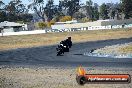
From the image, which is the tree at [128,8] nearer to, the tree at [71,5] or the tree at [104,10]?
the tree at [104,10]

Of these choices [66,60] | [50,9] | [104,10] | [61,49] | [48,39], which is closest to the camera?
[66,60]

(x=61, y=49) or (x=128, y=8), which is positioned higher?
(x=128, y=8)

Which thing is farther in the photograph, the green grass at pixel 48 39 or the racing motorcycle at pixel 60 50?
the green grass at pixel 48 39

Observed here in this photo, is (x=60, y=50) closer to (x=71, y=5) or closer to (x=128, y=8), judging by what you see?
(x=128, y=8)

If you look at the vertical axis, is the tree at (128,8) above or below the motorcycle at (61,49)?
above

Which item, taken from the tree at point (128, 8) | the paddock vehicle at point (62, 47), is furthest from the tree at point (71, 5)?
the paddock vehicle at point (62, 47)

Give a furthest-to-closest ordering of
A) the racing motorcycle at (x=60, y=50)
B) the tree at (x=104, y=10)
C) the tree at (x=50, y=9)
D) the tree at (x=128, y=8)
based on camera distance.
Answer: the tree at (x=50, y=9), the tree at (x=104, y=10), the tree at (x=128, y=8), the racing motorcycle at (x=60, y=50)

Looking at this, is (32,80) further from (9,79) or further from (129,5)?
(129,5)

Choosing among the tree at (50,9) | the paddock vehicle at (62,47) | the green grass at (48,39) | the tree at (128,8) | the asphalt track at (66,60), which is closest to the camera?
the asphalt track at (66,60)

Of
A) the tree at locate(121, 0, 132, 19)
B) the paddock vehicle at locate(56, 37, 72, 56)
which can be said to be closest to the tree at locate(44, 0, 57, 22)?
the tree at locate(121, 0, 132, 19)

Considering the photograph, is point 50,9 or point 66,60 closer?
point 66,60

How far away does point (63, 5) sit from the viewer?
158 m

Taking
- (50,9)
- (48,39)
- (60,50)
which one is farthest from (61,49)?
(50,9)

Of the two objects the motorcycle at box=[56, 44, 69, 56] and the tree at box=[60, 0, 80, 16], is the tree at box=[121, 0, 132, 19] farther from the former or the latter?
the motorcycle at box=[56, 44, 69, 56]
